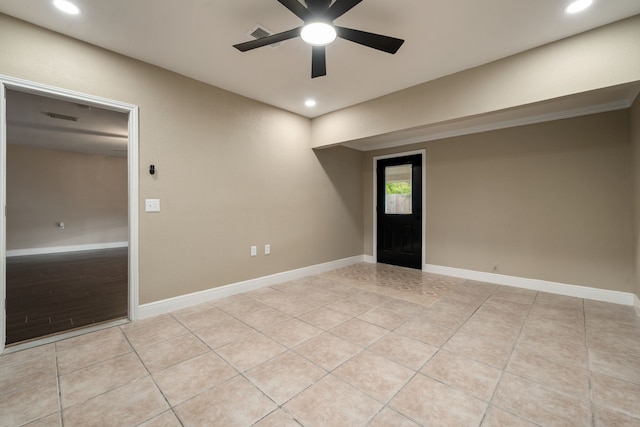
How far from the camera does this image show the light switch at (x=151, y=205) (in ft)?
9.17

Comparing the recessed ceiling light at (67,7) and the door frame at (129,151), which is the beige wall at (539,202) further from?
the recessed ceiling light at (67,7)

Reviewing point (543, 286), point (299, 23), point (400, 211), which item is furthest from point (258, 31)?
point (543, 286)

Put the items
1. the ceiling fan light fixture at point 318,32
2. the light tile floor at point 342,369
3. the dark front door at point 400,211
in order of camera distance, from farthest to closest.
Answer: the dark front door at point 400,211, the ceiling fan light fixture at point 318,32, the light tile floor at point 342,369

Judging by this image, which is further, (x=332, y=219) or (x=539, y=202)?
(x=332, y=219)

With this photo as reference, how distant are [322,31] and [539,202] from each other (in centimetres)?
377

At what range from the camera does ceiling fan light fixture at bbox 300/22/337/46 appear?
5.91ft

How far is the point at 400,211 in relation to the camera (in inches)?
204

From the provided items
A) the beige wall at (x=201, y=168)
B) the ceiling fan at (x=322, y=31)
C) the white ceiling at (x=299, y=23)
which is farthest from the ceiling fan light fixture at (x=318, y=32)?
the beige wall at (x=201, y=168)

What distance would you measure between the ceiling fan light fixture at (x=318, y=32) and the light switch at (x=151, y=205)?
2.23 metres

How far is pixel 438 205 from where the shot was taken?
4656mm

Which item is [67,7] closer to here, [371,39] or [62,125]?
[371,39]

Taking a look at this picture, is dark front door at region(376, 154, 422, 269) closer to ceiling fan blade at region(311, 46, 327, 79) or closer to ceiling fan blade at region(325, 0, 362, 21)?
ceiling fan blade at region(311, 46, 327, 79)

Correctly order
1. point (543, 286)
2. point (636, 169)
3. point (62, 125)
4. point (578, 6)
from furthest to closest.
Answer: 1. point (62, 125)
2. point (543, 286)
3. point (636, 169)
4. point (578, 6)

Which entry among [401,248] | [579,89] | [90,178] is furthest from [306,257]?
[90,178]
